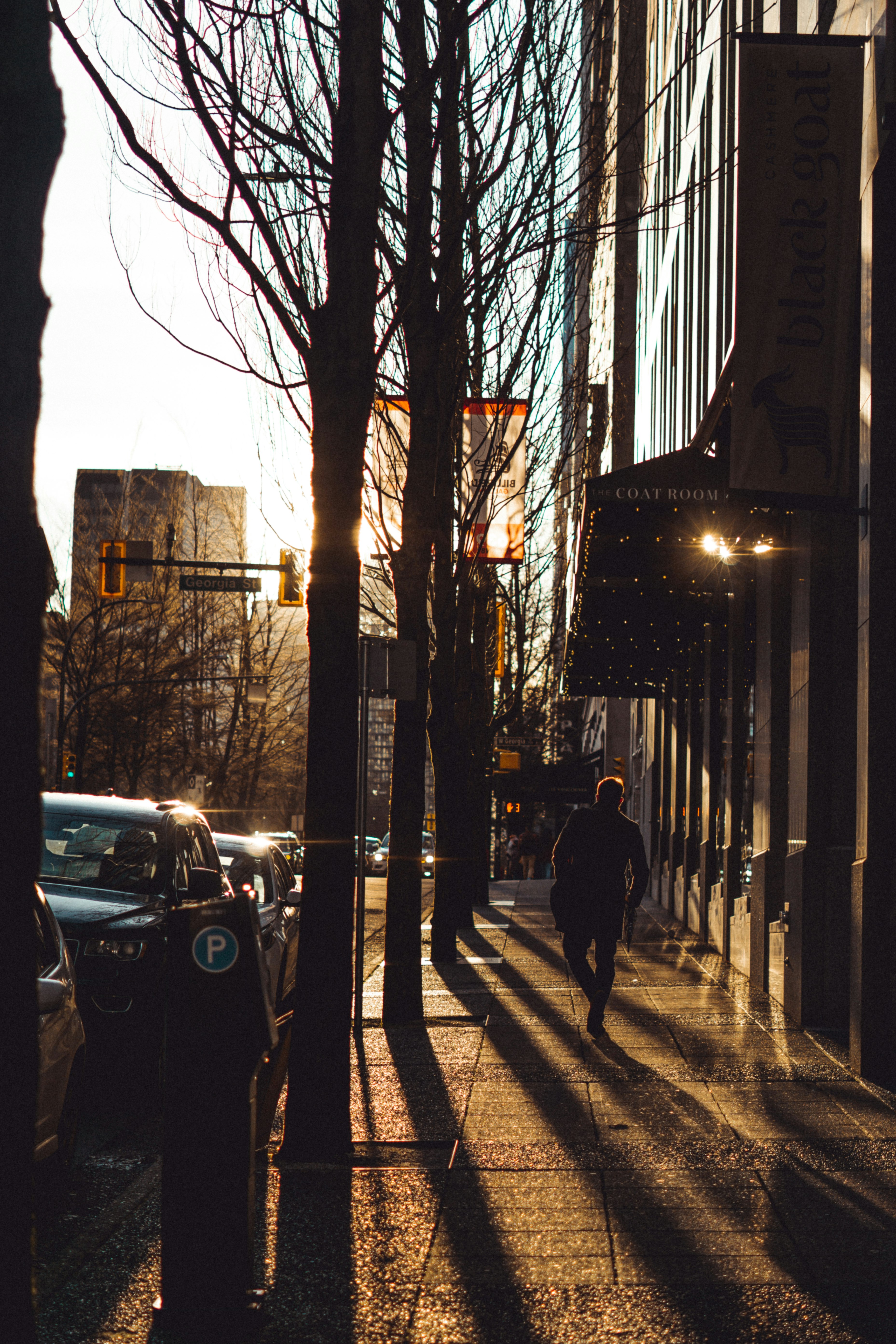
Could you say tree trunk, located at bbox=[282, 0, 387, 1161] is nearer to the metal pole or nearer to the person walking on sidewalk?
the metal pole

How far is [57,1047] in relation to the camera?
6.16 meters

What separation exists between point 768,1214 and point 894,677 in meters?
3.97

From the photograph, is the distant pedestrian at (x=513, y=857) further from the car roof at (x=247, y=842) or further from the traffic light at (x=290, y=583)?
the car roof at (x=247, y=842)

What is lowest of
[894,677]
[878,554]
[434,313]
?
[894,677]

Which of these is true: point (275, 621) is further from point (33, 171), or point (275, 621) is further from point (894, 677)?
point (33, 171)

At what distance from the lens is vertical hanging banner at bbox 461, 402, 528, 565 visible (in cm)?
1684

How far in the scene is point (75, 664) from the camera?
42188 millimetres

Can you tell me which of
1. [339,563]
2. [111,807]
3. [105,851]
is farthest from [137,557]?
[339,563]

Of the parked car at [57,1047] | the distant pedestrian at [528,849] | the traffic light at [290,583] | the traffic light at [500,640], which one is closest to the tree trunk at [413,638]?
the parked car at [57,1047]

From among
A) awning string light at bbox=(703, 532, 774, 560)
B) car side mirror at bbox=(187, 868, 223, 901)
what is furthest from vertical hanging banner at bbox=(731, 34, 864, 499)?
car side mirror at bbox=(187, 868, 223, 901)

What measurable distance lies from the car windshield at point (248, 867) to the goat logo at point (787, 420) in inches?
209

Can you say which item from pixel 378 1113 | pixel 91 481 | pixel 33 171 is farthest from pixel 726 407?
pixel 91 481

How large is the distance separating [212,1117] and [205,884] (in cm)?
Result: 363

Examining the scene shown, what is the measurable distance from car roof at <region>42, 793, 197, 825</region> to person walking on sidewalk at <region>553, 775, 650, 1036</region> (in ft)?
9.08
